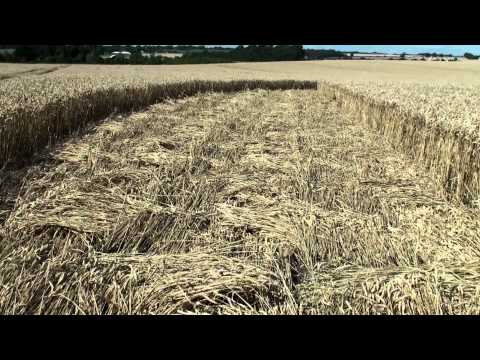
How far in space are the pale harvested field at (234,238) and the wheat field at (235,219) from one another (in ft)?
0.05

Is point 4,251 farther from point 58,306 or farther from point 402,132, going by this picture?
point 402,132

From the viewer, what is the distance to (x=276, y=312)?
2.77 metres

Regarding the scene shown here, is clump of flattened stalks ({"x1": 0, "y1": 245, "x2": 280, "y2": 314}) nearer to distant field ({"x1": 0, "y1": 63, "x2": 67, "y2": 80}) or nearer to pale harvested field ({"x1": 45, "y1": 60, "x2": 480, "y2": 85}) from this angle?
pale harvested field ({"x1": 45, "y1": 60, "x2": 480, "y2": 85})

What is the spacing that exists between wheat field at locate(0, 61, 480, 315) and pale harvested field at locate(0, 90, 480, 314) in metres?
0.02

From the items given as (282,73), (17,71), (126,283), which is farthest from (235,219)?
(282,73)

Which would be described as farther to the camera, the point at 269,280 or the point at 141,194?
the point at 141,194

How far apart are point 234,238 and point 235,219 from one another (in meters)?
0.35

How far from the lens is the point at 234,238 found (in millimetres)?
3922

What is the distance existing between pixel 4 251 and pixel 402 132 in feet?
22.9

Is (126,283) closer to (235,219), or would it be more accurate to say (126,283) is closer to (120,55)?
(235,219)

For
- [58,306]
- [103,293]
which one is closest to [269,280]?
[103,293]

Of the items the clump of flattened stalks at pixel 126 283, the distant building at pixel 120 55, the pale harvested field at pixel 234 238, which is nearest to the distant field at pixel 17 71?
the distant building at pixel 120 55

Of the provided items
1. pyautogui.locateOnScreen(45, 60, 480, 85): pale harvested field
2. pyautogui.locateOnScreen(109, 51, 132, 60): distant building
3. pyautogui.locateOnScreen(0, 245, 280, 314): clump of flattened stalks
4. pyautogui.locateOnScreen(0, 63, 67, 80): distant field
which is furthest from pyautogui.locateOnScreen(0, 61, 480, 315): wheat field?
pyautogui.locateOnScreen(109, 51, 132, 60): distant building
